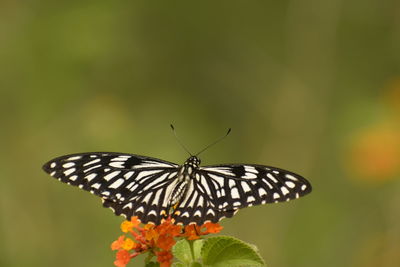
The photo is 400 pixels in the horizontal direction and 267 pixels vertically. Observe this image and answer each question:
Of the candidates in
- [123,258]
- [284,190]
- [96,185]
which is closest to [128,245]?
[123,258]

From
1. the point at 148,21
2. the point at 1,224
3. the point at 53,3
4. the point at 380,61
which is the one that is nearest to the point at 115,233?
the point at 1,224

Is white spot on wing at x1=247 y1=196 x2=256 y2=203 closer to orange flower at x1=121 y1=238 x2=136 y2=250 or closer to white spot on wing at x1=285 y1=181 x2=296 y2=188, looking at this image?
white spot on wing at x1=285 y1=181 x2=296 y2=188

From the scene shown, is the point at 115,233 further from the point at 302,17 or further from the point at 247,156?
the point at 302,17

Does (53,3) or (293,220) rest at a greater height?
(53,3)

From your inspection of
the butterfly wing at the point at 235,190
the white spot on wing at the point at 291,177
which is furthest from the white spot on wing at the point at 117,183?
the white spot on wing at the point at 291,177

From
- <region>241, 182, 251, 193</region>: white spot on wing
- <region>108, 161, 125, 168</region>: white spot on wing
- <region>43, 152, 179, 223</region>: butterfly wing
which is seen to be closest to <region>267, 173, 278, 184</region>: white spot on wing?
<region>241, 182, 251, 193</region>: white spot on wing

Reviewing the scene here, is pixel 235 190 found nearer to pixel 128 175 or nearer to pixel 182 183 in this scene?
pixel 182 183
